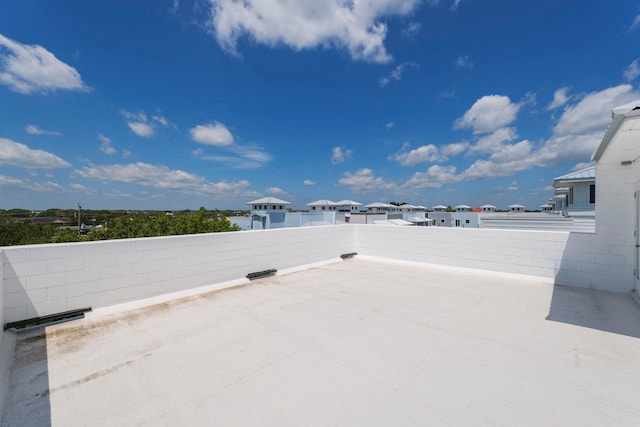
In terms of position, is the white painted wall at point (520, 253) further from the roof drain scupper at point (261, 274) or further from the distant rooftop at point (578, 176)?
the distant rooftop at point (578, 176)

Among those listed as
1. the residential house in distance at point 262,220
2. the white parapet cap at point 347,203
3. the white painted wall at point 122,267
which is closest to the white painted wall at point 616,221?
the white painted wall at point 122,267

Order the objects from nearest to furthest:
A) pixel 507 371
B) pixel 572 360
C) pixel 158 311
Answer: pixel 507 371 < pixel 572 360 < pixel 158 311

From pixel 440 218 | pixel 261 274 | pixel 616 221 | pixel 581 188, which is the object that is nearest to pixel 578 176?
pixel 581 188

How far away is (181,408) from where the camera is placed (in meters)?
1.64

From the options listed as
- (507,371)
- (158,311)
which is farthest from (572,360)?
(158,311)

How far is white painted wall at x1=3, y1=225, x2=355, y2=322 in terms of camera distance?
2.81 metres

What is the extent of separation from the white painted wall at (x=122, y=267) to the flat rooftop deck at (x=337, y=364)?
1.12 feet

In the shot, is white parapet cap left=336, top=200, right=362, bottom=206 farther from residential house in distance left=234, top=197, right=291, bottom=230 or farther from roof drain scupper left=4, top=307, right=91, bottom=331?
roof drain scupper left=4, top=307, right=91, bottom=331

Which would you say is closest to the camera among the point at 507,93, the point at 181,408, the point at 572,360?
the point at 181,408

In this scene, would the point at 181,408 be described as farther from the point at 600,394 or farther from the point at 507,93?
the point at 507,93

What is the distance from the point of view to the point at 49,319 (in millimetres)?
2887

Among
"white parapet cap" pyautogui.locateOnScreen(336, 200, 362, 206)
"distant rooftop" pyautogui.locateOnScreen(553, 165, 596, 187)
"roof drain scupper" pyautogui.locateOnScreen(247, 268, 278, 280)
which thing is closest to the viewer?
"roof drain scupper" pyautogui.locateOnScreen(247, 268, 278, 280)

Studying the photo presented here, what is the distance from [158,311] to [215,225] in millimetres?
6858

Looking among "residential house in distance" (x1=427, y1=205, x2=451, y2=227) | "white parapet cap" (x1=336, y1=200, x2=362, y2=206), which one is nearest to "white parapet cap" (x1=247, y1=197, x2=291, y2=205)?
"white parapet cap" (x1=336, y1=200, x2=362, y2=206)
